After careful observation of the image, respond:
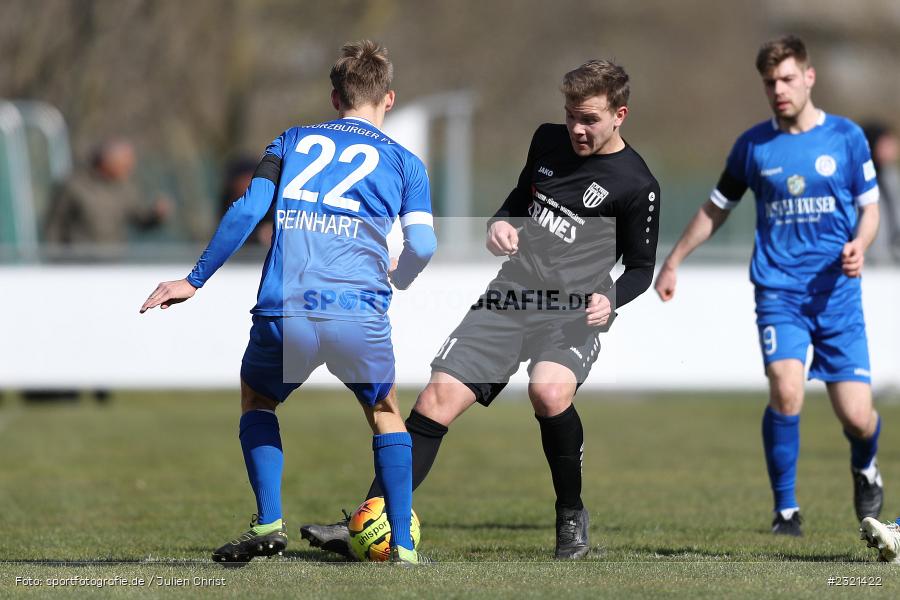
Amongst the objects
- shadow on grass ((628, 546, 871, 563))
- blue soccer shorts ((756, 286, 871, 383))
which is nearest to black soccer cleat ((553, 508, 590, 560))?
shadow on grass ((628, 546, 871, 563))

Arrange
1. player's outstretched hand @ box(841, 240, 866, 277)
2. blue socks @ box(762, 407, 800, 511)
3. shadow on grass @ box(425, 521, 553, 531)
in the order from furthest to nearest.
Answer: shadow on grass @ box(425, 521, 553, 531), blue socks @ box(762, 407, 800, 511), player's outstretched hand @ box(841, 240, 866, 277)

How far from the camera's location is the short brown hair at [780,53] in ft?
23.5

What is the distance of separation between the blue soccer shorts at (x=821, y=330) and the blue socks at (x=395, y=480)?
2.35 meters

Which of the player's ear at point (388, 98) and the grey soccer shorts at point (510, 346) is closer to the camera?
the player's ear at point (388, 98)

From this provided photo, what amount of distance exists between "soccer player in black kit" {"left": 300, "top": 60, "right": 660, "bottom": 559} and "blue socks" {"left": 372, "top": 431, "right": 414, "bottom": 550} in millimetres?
429

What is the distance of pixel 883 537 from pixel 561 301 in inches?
66.4

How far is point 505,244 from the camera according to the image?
20.1ft

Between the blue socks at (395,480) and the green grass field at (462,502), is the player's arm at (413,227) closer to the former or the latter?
the blue socks at (395,480)

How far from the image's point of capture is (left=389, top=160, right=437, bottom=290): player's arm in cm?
583

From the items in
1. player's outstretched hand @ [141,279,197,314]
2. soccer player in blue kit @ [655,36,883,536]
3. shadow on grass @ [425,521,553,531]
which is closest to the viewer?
player's outstretched hand @ [141,279,197,314]

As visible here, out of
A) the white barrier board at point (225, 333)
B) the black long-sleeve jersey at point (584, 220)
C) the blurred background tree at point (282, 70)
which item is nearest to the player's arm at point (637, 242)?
the black long-sleeve jersey at point (584, 220)

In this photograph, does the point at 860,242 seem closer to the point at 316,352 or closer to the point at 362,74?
the point at 362,74

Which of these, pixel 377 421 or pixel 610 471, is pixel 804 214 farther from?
pixel 610 471

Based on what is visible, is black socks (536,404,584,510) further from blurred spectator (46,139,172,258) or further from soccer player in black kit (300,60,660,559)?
Result: blurred spectator (46,139,172,258)
